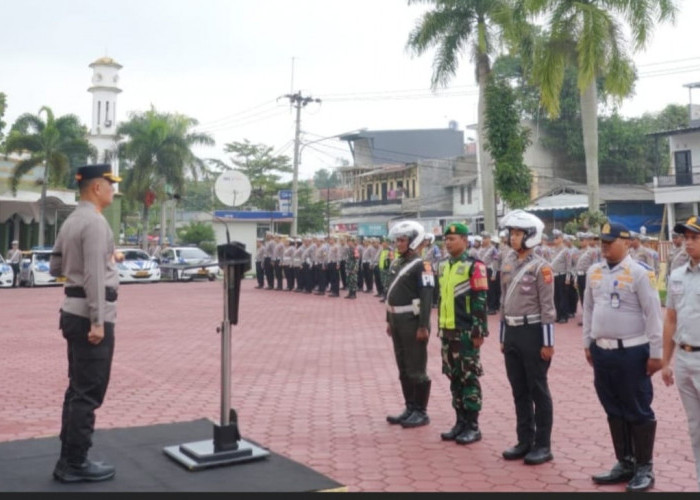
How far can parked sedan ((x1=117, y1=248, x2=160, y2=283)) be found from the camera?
28938 mm

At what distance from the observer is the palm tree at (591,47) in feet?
69.1

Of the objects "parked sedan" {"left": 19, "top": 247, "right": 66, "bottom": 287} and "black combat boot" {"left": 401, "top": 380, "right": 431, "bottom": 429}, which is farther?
"parked sedan" {"left": 19, "top": 247, "right": 66, "bottom": 287}

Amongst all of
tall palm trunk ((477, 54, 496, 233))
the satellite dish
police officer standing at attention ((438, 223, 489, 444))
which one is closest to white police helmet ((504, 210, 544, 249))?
police officer standing at attention ((438, 223, 489, 444))

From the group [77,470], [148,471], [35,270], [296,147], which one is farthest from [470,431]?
[296,147]

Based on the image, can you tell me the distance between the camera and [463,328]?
6.05 meters

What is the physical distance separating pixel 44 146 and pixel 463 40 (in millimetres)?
19699

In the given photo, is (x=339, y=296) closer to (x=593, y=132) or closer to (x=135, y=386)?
(x=593, y=132)

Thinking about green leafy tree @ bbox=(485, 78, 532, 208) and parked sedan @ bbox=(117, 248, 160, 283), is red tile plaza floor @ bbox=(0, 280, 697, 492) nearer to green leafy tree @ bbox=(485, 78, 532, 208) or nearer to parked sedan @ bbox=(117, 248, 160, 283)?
green leafy tree @ bbox=(485, 78, 532, 208)

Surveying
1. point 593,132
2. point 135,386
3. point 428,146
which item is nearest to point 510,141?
point 593,132

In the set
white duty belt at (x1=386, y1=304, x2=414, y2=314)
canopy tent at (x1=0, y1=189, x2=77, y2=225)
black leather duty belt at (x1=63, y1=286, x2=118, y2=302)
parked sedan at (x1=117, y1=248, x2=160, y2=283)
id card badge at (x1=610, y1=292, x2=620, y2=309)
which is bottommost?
white duty belt at (x1=386, y1=304, x2=414, y2=314)

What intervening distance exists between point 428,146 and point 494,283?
4325 cm

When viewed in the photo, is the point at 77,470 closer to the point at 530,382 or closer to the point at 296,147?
the point at 530,382

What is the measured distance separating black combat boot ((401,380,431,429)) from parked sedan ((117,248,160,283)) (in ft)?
76.4

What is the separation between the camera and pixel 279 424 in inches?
263
